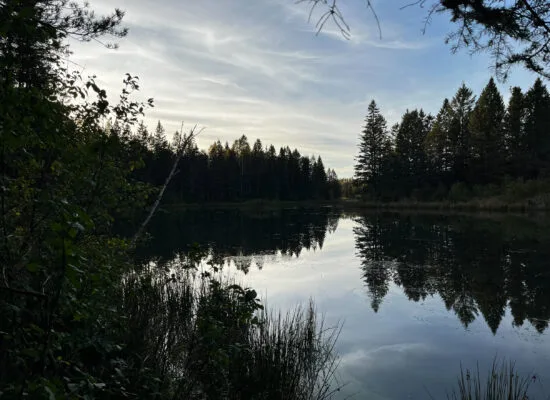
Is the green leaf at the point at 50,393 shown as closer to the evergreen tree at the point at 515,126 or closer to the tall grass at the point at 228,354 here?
the tall grass at the point at 228,354

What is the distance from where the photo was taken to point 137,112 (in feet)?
14.6

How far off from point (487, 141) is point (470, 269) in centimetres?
4102

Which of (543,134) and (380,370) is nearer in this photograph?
(380,370)

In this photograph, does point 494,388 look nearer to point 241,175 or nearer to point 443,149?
point 443,149

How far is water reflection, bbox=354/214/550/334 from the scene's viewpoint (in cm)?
890

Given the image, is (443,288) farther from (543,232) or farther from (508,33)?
(543,232)

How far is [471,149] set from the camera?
4969 centimetres

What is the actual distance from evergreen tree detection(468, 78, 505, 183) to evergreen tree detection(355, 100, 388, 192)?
15.0 metres

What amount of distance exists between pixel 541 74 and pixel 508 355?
4.32 m

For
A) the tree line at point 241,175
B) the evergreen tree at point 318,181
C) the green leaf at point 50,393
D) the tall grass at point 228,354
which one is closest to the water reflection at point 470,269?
the tall grass at point 228,354

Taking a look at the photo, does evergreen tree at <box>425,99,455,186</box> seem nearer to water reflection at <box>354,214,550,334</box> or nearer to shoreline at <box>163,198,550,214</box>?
shoreline at <box>163,198,550,214</box>

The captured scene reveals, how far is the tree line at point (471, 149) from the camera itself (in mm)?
46344

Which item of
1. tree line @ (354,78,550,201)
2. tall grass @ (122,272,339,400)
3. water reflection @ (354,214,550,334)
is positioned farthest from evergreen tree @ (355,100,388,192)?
tall grass @ (122,272,339,400)

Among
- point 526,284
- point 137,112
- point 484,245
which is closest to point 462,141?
point 484,245
